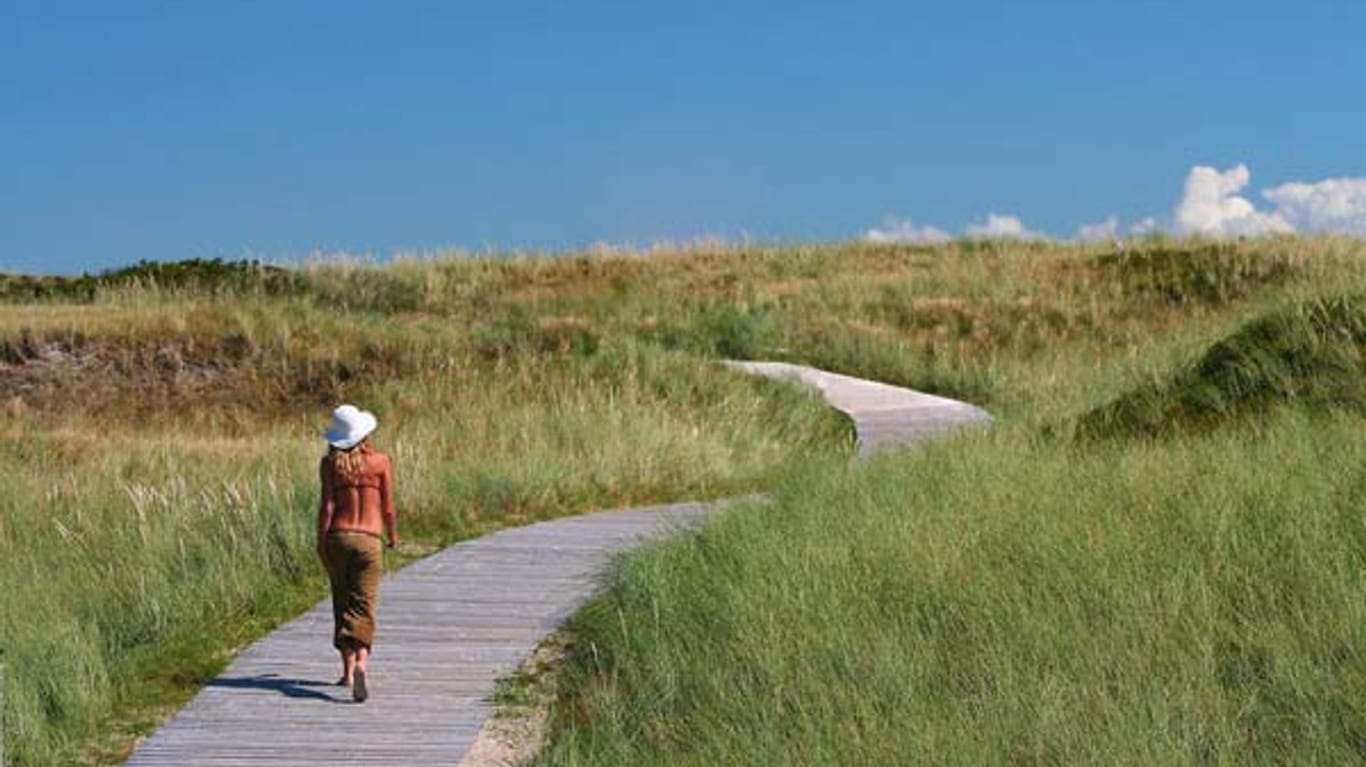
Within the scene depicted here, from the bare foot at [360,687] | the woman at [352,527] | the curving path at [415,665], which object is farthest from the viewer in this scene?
the woman at [352,527]

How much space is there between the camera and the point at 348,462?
8.78 metres

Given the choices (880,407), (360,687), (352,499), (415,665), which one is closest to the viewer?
(360,687)

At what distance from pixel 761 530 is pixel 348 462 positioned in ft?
8.83

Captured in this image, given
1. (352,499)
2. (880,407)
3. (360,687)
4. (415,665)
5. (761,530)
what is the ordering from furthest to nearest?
1. (880,407)
2. (761,530)
3. (415,665)
4. (352,499)
5. (360,687)

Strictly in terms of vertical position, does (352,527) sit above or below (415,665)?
above

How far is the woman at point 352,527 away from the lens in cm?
877

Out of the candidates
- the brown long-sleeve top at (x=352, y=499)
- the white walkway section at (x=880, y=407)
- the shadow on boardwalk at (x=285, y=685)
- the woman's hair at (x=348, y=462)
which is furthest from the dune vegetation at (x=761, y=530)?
the woman's hair at (x=348, y=462)

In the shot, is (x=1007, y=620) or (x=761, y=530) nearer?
(x=1007, y=620)

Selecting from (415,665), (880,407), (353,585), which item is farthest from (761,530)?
(880,407)

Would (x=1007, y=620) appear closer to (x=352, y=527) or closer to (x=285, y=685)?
(x=352, y=527)

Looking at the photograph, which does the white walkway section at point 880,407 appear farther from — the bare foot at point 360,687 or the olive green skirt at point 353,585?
the bare foot at point 360,687

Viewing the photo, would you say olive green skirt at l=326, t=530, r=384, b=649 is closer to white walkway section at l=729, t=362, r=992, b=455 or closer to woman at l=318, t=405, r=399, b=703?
woman at l=318, t=405, r=399, b=703

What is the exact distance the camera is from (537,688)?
903cm

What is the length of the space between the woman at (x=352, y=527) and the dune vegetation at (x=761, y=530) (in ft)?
3.38
